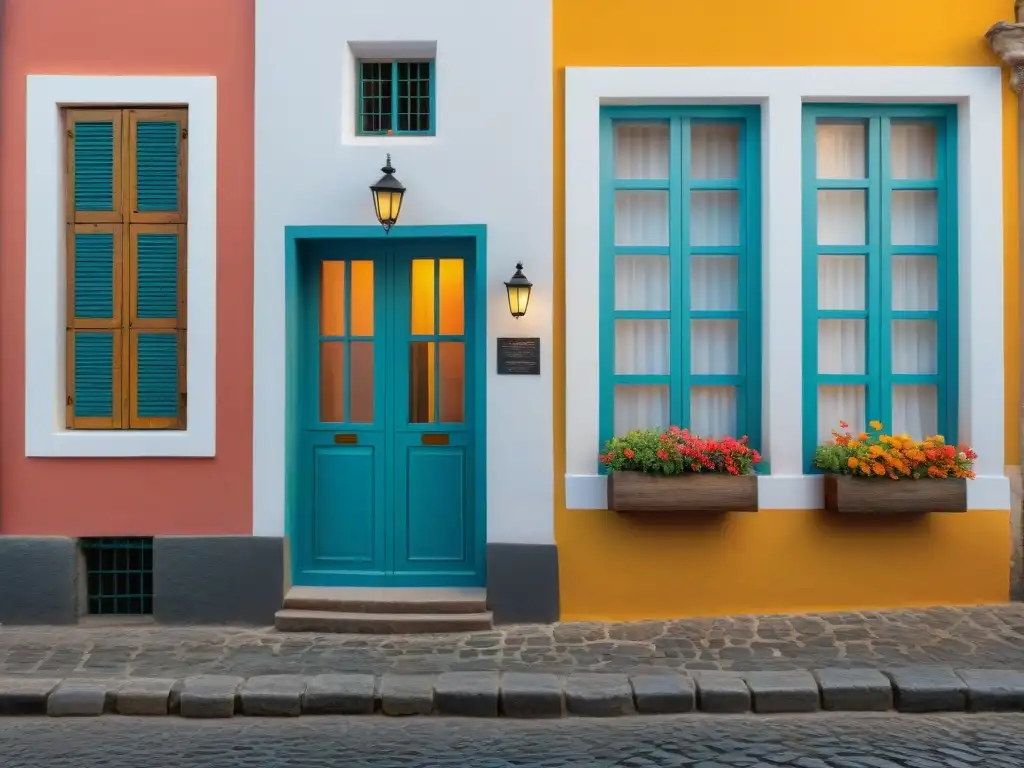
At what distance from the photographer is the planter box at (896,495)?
23.4 feet

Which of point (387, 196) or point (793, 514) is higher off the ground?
point (387, 196)

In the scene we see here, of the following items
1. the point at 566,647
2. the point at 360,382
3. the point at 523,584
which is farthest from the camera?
the point at 360,382

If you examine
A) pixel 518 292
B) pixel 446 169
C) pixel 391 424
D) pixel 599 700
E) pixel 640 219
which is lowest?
pixel 599 700

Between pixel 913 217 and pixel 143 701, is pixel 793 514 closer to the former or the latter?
pixel 913 217

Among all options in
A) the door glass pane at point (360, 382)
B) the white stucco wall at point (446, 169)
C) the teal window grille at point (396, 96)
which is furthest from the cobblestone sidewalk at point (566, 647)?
the teal window grille at point (396, 96)

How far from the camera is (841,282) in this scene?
7699 mm

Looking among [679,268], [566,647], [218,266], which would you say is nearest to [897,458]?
[679,268]

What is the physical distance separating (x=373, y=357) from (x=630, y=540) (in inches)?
104

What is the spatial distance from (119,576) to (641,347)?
15.8ft

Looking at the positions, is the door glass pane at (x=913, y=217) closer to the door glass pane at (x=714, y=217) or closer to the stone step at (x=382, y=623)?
the door glass pane at (x=714, y=217)

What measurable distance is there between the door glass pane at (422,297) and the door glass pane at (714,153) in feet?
7.88

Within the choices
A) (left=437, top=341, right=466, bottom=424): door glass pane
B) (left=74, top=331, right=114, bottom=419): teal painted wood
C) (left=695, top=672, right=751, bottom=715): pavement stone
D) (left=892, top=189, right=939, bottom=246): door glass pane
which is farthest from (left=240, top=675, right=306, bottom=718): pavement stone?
(left=892, top=189, right=939, bottom=246): door glass pane

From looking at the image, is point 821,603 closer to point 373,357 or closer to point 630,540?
point 630,540

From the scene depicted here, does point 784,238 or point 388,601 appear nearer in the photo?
point 388,601
